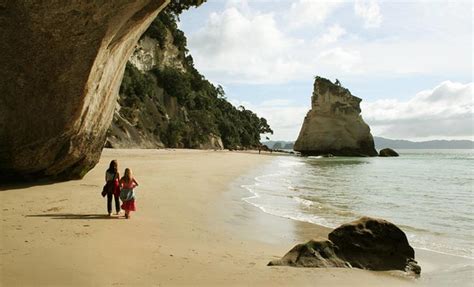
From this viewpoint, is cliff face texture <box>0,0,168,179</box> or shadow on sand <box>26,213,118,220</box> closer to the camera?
shadow on sand <box>26,213,118,220</box>

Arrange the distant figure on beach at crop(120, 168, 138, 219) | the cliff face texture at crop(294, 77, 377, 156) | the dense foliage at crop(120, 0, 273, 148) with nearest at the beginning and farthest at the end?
the distant figure on beach at crop(120, 168, 138, 219), the dense foliage at crop(120, 0, 273, 148), the cliff face texture at crop(294, 77, 377, 156)

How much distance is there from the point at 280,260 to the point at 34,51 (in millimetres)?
7750

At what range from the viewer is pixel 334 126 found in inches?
3361

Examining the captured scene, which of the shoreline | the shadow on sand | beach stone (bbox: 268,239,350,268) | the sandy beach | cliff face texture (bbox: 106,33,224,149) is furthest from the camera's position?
cliff face texture (bbox: 106,33,224,149)

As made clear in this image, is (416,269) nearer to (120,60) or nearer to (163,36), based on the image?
(120,60)

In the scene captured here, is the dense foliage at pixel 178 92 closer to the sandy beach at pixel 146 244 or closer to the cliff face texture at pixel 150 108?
the cliff face texture at pixel 150 108

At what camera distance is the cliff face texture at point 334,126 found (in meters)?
83.3

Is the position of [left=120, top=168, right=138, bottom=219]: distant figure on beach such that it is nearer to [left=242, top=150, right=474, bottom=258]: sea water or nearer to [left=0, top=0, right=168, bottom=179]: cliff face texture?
[left=0, top=0, right=168, bottom=179]: cliff face texture

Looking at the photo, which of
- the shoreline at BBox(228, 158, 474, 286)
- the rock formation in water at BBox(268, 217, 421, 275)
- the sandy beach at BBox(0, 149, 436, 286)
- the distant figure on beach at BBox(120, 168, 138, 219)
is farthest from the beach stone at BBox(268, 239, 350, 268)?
the distant figure on beach at BBox(120, 168, 138, 219)

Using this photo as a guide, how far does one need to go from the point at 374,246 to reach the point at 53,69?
8.27 m

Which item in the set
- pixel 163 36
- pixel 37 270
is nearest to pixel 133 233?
pixel 37 270

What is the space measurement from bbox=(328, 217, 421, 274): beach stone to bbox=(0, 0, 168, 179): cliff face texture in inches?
265

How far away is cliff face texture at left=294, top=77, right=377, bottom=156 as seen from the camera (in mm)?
83312

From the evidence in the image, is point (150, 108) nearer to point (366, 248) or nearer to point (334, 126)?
point (334, 126)
